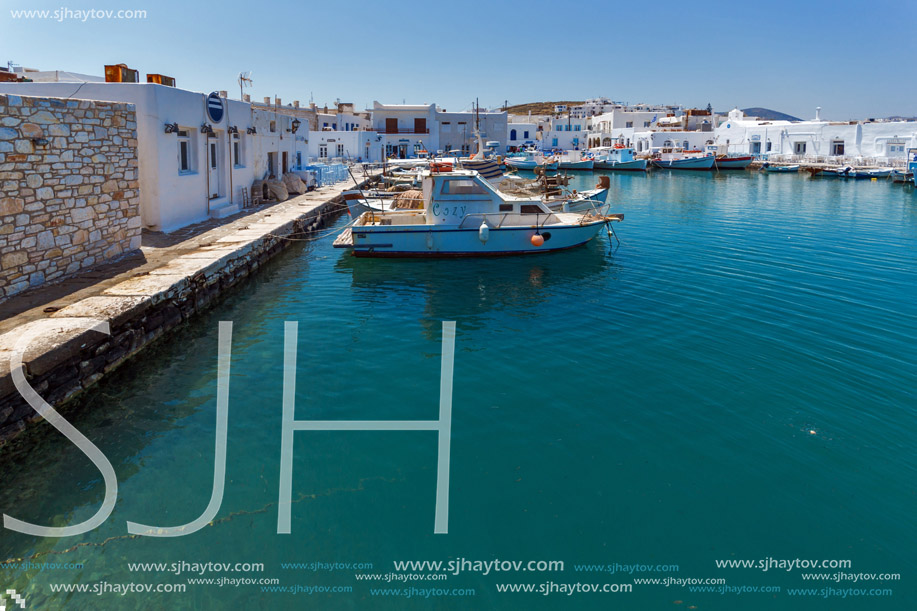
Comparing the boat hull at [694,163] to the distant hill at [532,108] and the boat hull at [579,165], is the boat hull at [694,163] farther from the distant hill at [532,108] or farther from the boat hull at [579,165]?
the distant hill at [532,108]

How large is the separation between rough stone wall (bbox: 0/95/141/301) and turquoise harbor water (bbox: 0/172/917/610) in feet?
7.33

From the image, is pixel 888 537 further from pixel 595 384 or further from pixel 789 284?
pixel 789 284

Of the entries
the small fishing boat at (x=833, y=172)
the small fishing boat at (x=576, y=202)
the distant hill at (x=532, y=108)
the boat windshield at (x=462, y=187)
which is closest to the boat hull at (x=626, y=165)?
the small fishing boat at (x=833, y=172)

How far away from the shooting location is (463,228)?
16.4m

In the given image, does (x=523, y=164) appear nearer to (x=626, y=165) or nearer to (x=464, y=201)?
(x=626, y=165)

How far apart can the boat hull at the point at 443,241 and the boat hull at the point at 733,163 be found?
160 feet

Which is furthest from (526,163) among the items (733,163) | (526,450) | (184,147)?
(526,450)

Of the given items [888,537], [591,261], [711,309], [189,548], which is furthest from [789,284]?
[189,548]

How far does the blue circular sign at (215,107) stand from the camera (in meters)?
16.7

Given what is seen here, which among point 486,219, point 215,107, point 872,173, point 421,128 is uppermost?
point 421,128

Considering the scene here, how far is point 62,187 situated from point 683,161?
191 feet

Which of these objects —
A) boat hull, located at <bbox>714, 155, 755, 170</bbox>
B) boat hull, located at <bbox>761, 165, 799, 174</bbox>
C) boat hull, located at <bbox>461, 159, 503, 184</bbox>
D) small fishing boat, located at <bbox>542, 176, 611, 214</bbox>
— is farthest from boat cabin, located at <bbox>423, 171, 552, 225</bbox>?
boat hull, located at <bbox>714, 155, 755, 170</bbox>

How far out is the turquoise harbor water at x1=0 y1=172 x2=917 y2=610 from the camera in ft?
16.4

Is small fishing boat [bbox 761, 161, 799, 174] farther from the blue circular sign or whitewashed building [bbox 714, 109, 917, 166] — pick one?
the blue circular sign
